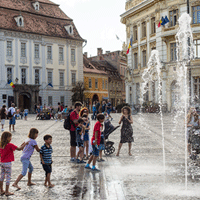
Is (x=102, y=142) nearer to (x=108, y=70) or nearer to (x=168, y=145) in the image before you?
(x=168, y=145)

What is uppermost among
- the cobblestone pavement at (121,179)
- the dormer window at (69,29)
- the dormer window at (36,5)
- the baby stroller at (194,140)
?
the dormer window at (36,5)

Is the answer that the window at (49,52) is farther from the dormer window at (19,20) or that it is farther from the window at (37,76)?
the dormer window at (19,20)

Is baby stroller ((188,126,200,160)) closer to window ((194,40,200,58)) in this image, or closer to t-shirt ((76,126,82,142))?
t-shirt ((76,126,82,142))

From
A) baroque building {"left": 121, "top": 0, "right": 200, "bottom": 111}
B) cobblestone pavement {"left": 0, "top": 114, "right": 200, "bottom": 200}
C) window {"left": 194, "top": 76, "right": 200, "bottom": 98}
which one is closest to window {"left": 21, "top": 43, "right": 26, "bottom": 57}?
baroque building {"left": 121, "top": 0, "right": 200, "bottom": 111}

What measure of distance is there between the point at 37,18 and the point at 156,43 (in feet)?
72.6

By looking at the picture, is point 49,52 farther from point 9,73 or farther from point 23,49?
point 9,73

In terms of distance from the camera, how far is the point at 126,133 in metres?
11.2

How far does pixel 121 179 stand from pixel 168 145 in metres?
5.34

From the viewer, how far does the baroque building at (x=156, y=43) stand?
1359 inches

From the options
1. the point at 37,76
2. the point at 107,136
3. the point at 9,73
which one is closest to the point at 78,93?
the point at 37,76

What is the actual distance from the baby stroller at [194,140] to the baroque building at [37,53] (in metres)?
41.3

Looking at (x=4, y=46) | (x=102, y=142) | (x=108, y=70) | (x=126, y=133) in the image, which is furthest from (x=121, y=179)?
(x=108, y=70)

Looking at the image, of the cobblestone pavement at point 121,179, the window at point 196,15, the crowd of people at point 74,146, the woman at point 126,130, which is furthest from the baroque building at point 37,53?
the cobblestone pavement at point 121,179

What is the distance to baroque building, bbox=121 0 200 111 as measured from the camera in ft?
113
